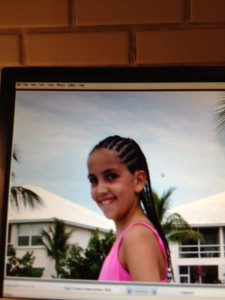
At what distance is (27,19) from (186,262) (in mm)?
705

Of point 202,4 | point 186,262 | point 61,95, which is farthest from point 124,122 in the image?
point 202,4

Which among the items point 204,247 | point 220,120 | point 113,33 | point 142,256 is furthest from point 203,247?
point 113,33

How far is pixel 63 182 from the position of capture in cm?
78

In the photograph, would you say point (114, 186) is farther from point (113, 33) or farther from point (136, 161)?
point (113, 33)

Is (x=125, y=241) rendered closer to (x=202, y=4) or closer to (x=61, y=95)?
(x=61, y=95)

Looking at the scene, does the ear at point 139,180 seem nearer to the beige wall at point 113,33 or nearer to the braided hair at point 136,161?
the braided hair at point 136,161

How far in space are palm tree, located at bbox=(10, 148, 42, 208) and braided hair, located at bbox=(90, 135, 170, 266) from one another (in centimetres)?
14

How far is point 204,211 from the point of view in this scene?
75cm

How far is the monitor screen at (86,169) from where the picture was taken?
727mm

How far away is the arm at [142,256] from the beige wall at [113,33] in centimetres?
44

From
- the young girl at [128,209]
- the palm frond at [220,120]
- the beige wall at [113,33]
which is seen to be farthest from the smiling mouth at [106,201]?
the beige wall at [113,33]

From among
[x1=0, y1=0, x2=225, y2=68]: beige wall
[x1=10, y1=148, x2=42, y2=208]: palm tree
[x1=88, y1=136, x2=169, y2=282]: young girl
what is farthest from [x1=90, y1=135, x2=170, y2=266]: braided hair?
[x1=0, y1=0, x2=225, y2=68]: beige wall

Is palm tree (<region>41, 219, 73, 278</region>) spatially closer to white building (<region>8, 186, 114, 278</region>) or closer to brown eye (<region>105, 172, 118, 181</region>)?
white building (<region>8, 186, 114, 278</region>)

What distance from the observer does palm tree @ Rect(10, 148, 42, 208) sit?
771 millimetres
